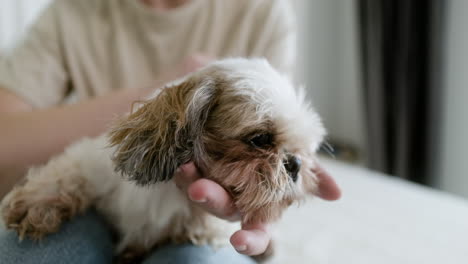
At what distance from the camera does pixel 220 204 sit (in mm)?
868

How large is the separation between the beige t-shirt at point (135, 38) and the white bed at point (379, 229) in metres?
0.64

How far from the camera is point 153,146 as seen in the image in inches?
34.5

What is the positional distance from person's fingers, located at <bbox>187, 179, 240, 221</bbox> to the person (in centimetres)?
55

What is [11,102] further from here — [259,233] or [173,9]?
[259,233]

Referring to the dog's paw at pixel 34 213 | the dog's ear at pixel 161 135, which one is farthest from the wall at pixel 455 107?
the dog's paw at pixel 34 213

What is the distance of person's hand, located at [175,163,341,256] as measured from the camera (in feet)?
2.72

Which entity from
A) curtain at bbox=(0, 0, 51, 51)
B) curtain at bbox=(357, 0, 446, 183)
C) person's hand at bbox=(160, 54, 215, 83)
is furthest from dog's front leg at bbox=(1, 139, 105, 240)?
curtain at bbox=(357, 0, 446, 183)

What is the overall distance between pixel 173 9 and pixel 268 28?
449mm

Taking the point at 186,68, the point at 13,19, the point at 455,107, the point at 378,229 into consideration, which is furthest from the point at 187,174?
the point at 455,107

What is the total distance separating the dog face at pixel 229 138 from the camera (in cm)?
Result: 89

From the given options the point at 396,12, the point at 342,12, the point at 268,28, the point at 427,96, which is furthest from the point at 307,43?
the point at 268,28

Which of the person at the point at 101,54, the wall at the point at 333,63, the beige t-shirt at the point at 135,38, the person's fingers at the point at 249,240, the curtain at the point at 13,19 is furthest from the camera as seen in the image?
the wall at the point at 333,63

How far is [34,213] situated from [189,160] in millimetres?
457

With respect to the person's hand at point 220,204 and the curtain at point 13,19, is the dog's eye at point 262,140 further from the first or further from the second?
the curtain at point 13,19
